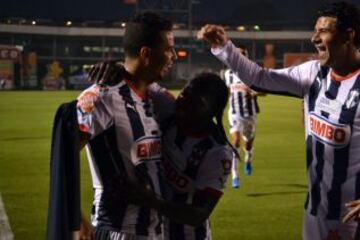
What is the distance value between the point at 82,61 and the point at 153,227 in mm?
65346

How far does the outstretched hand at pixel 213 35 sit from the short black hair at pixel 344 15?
2.38ft

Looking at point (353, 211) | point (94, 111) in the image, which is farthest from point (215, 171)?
point (353, 211)

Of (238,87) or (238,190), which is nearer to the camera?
(238,190)

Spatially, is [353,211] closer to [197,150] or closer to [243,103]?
[197,150]

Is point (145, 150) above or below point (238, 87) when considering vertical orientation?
above

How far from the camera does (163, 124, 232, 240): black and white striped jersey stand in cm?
386

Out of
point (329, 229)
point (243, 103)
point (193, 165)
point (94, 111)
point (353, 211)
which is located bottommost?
point (243, 103)

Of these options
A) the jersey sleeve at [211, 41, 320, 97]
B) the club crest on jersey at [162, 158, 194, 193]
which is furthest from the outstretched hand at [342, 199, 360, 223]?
the club crest on jersey at [162, 158, 194, 193]

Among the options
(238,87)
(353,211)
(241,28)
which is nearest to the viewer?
(353,211)

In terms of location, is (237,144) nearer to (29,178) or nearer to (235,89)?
(235,89)

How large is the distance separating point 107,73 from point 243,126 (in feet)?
33.1

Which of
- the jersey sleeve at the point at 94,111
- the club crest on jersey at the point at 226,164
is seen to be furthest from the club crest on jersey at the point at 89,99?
A: the club crest on jersey at the point at 226,164

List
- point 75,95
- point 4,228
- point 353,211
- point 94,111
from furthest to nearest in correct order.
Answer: point 75,95, point 4,228, point 353,211, point 94,111

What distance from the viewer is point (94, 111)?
11.5 feet
